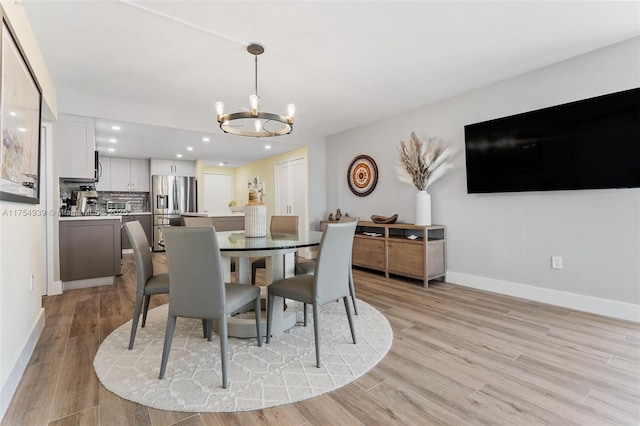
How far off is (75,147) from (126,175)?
3591mm

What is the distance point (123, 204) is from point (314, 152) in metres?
4.37

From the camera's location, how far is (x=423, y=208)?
3961 millimetres

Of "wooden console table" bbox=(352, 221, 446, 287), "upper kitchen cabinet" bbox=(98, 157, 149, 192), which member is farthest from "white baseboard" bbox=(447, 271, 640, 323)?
"upper kitchen cabinet" bbox=(98, 157, 149, 192)

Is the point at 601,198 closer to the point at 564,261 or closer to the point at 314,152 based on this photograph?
the point at 564,261

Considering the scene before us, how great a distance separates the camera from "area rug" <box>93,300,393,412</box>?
1598 mm

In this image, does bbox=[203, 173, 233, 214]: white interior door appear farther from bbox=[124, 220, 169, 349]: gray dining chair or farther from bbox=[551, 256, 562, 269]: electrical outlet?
bbox=[551, 256, 562, 269]: electrical outlet

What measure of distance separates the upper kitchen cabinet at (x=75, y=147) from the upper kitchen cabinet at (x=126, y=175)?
3520mm

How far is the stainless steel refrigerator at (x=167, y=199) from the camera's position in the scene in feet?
23.4

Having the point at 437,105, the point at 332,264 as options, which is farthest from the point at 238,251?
the point at 437,105

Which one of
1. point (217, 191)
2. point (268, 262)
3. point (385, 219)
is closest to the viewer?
point (268, 262)

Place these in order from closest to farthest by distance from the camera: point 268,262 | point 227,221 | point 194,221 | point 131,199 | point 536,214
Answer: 1. point 268,262
2. point 194,221
3. point 536,214
4. point 227,221
5. point 131,199

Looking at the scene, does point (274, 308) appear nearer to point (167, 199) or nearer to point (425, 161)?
point (425, 161)

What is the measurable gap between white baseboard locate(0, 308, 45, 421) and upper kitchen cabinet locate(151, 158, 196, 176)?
5.45m

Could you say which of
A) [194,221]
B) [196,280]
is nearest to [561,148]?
[196,280]
